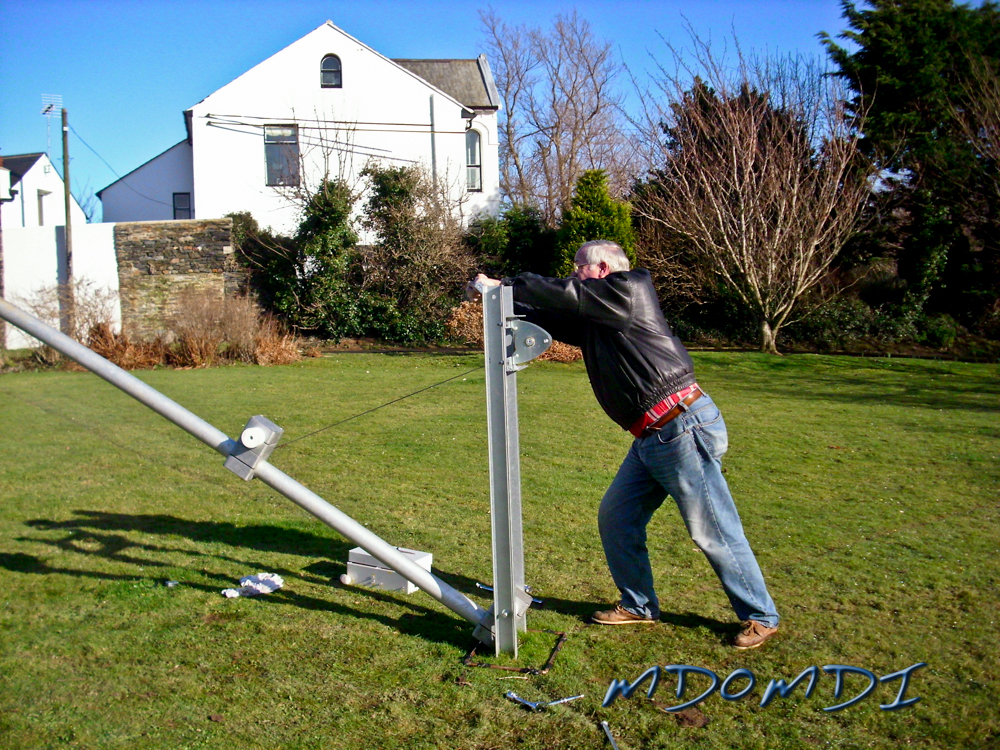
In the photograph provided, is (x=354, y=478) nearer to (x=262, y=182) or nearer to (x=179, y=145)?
(x=262, y=182)

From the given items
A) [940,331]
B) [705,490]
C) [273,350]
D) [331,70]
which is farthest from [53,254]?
[940,331]

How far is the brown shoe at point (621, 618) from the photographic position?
4191 mm

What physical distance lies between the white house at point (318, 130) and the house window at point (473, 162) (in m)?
0.07

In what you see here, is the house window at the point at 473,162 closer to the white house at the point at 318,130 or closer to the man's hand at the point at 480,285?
the white house at the point at 318,130

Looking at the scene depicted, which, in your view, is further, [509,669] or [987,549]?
[987,549]

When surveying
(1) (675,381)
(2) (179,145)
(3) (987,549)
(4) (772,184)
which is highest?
(2) (179,145)

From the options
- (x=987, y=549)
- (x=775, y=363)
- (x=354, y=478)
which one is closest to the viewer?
(x=987, y=549)

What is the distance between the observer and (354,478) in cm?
740

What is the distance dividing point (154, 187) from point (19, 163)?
1341cm

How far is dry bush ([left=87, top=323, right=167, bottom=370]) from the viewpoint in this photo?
17344 millimetres

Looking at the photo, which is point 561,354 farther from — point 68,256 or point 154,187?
point 154,187

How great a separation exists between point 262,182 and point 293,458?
63.2ft

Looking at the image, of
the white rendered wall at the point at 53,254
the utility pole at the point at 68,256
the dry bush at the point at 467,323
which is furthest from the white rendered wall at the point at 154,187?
the dry bush at the point at 467,323

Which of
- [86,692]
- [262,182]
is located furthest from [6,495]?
[262,182]
